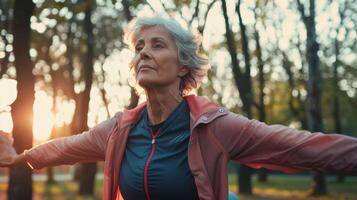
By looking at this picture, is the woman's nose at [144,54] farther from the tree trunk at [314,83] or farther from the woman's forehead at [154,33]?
the tree trunk at [314,83]

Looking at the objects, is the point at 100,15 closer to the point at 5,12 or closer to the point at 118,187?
the point at 5,12

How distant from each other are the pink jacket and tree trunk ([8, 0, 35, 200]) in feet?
12.1

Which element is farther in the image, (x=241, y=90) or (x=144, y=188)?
(x=241, y=90)

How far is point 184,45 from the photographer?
3000mm

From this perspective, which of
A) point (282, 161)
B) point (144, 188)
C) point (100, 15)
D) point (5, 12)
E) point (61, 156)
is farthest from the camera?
point (100, 15)

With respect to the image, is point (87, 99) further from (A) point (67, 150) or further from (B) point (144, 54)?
(B) point (144, 54)

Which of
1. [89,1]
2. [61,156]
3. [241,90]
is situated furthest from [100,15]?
[61,156]

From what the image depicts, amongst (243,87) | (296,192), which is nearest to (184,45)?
(243,87)

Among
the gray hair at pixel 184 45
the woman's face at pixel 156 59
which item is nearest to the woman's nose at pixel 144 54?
the woman's face at pixel 156 59

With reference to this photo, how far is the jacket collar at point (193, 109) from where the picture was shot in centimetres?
283

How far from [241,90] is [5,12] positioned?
964 centimetres

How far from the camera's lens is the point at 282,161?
8.48 feet

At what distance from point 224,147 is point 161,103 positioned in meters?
0.50

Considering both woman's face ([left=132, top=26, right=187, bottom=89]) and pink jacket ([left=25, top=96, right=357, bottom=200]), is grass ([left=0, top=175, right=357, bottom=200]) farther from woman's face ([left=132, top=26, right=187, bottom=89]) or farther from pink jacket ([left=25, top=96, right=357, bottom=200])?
woman's face ([left=132, top=26, right=187, bottom=89])
